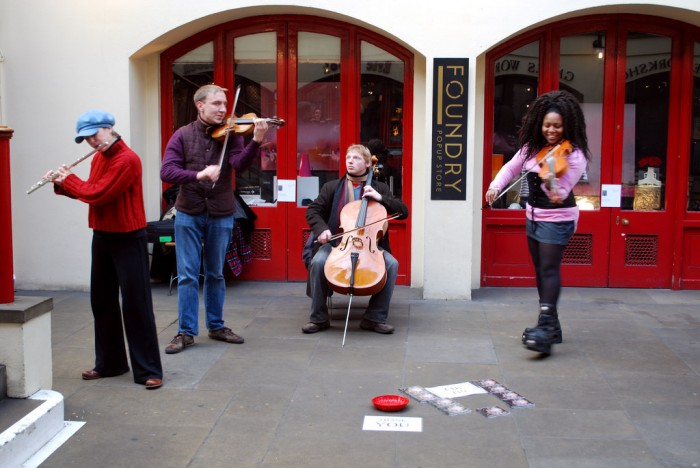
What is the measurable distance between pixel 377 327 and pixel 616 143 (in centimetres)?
339

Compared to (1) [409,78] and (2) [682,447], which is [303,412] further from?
(1) [409,78]

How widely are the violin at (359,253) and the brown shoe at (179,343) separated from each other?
3.65 feet

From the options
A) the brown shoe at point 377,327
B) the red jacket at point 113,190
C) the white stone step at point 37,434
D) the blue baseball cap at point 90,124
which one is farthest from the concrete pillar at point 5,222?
the brown shoe at point 377,327

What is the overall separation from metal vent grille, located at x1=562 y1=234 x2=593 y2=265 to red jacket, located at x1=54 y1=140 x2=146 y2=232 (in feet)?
15.6

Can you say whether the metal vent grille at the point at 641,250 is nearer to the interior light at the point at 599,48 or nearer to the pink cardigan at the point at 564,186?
the interior light at the point at 599,48

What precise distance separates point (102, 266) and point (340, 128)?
379cm

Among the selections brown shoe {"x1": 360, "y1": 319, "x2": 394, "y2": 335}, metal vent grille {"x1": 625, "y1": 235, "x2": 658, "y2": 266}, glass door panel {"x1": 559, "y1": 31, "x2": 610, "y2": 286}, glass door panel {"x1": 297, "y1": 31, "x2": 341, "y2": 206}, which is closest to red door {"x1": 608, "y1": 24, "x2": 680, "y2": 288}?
metal vent grille {"x1": 625, "y1": 235, "x2": 658, "y2": 266}

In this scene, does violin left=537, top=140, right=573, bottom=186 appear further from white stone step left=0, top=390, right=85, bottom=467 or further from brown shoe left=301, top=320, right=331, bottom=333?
white stone step left=0, top=390, right=85, bottom=467

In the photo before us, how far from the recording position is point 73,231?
26.2 ft

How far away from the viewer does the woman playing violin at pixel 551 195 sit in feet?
18.5

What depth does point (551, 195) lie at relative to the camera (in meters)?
5.61

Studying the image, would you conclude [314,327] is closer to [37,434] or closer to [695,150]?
[37,434]

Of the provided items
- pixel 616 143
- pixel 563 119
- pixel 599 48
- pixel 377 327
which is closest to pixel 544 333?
pixel 377 327

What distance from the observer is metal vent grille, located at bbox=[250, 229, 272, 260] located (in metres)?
8.44
